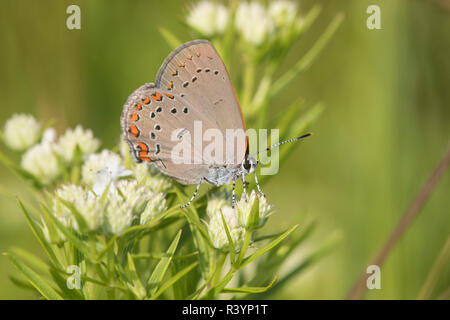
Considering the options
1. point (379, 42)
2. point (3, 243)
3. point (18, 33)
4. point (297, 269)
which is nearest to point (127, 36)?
point (18, 33)

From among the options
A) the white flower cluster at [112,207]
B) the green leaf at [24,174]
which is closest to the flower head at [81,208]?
the white flower cluster at [112,207]

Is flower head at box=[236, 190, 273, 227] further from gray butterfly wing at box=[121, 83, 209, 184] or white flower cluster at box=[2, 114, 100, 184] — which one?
white flower cluster at box=[2, 114, 100, 184]

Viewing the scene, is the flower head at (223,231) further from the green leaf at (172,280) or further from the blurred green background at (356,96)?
the blurred green background at (356,96)

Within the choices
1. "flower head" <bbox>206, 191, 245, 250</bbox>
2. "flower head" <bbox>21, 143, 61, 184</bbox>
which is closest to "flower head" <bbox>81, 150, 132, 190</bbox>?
"flower head" <bbox>21, 143, 61, 184</bbox>

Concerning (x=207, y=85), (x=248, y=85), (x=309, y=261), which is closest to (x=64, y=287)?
(x=207, y=85)

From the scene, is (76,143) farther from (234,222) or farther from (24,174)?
(234,222)
